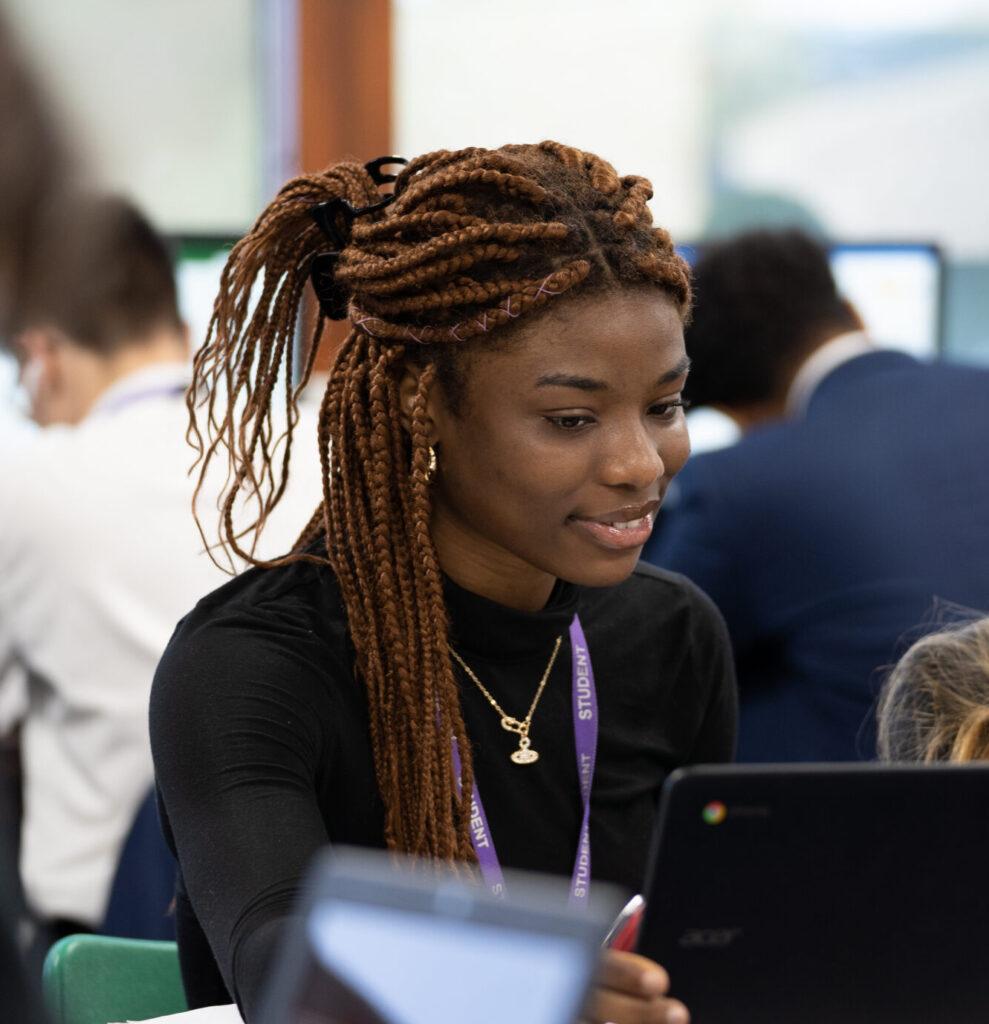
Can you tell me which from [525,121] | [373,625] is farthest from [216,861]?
[525,121]

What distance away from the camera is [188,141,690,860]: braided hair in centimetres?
113

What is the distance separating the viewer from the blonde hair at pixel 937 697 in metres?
1.26

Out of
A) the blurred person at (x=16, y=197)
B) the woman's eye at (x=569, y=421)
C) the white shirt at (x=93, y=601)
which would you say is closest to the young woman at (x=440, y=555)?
the woman's eye at (x=569, y=421)

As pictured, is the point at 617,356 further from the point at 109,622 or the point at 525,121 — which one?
the point at 525,121

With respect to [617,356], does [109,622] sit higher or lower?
lower

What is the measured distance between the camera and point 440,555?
1.25 m

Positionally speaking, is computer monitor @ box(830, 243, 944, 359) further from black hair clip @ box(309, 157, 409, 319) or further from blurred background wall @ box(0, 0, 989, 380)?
black hair clip @ box(309, 157, 409, 319)

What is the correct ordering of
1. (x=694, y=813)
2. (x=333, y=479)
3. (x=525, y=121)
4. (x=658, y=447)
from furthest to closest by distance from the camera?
(x=525, y=121) < (x=333, y=479) < (x=658, y=447) < (x=694, y=813)

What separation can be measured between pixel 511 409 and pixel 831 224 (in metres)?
2.76

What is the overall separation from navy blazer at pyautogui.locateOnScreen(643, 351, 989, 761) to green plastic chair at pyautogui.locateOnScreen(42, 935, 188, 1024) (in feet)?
3.24

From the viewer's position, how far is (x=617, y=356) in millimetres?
1117

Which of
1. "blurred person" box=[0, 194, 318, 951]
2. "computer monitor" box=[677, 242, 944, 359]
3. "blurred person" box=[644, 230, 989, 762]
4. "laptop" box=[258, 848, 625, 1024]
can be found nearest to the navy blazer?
"blurred person" box=[644, 230, 989, 762]

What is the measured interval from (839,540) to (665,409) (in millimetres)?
992

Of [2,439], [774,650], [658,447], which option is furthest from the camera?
[2,439]
